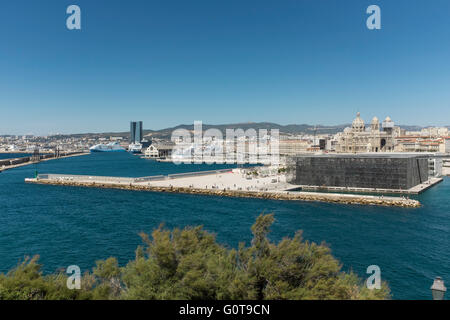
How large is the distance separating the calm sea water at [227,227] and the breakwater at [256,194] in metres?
1.84

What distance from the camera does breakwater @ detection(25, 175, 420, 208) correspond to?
1188 inches

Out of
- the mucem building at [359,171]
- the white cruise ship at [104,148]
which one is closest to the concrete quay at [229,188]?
the mucem building at [359,171]

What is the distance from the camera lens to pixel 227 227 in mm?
22594

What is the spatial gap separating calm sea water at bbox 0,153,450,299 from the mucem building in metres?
3.40

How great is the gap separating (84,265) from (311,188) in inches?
1141

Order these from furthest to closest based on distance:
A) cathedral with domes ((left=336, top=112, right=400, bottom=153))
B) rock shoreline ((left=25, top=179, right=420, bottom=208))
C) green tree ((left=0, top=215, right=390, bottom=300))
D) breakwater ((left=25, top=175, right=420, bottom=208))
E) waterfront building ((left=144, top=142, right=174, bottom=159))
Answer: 1. waterfront building ((left=144, top=142, right=174, bottom=159))
2. cathedral with domes ((left=336, top=112, right=400, bottom=153))
3. breakwater ((left=25, top=175, right=420, bottom=208))
4. rock shoreline ((left=25, top=179, right=420, bottom=208))
5. green tree ((left=0, top=215, right=390, bottom=300))

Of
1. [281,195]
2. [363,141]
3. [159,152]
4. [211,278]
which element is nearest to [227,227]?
[281,195]

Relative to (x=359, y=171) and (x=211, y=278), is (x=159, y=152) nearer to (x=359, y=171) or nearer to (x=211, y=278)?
(x=359, y=171)

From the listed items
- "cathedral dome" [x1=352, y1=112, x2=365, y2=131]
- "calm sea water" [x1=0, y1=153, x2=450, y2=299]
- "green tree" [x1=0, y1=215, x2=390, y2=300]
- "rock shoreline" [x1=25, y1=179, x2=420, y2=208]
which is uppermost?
"cathedral dome" [x1=352, y1=112, x2=365, y2=131]

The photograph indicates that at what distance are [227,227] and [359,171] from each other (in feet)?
69.4

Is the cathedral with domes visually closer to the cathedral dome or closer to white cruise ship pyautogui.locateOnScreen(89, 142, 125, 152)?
the cathedral dome

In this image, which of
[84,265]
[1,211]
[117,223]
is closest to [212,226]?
[117,223]

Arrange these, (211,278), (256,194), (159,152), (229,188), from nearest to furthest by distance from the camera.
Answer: (211,278), (256,194), (229,188), (159,152)

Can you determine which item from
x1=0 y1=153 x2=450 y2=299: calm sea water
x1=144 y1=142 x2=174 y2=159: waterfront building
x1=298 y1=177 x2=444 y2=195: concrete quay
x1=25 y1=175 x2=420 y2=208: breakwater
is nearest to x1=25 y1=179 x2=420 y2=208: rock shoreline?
x1=25 y1=175 x2=420 y2=208: breakwater
